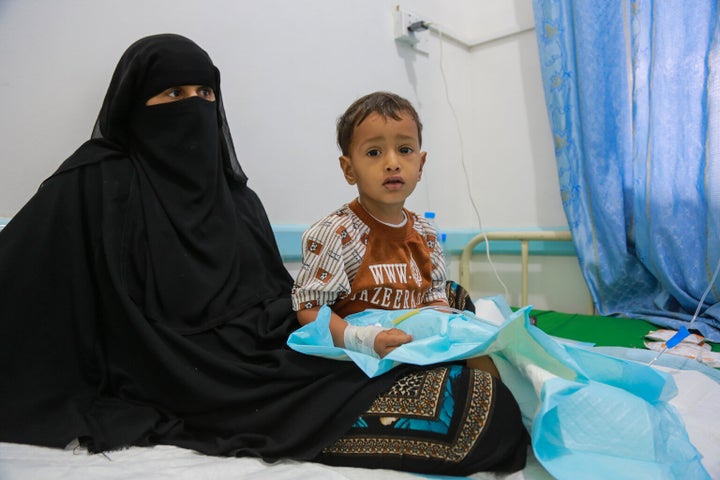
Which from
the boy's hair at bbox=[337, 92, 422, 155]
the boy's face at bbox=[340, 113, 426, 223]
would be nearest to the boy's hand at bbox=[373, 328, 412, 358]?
the boy's face at bbox=[340, 113, 426, 223]

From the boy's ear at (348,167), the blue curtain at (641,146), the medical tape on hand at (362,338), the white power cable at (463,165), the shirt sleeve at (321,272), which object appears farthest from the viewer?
the white power cable at (463,165)

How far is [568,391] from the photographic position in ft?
2.48

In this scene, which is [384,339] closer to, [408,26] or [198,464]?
[198,464]

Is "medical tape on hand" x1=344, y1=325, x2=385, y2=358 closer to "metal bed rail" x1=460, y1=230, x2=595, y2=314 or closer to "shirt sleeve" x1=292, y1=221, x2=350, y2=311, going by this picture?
"shirt sleeve" x1=292, y1=221, x2=350, y2=311

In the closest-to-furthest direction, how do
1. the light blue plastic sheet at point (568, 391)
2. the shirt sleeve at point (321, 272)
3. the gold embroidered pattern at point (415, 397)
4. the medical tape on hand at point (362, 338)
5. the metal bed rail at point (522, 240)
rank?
1. the light blue plastic sheet at point (568, 391)
2. the gold embroidered pattern at point (415, 397)
3. the medical tape on hand at point (362, 338)
4. the shirt sleeve at point (321, 272)
5. the metal bed rail at point (522, 240)

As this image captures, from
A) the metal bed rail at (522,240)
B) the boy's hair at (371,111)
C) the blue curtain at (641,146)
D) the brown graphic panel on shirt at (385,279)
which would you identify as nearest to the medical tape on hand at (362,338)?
the brown graphic panel on shirt at (385,279)

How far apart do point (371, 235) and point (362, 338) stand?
0.97 feet

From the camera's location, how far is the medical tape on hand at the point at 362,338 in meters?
0.94

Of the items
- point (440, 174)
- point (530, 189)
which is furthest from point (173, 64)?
point (530, 189)

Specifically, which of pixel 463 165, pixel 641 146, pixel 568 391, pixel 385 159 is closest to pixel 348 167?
pixel 385 159

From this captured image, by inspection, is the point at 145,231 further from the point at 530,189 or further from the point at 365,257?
the point at 530,189

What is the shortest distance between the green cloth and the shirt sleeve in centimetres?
92

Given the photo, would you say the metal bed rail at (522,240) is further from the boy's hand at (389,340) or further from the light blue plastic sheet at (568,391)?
the boy's hand at (389,340)

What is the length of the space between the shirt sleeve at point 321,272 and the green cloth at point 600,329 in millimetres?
924
